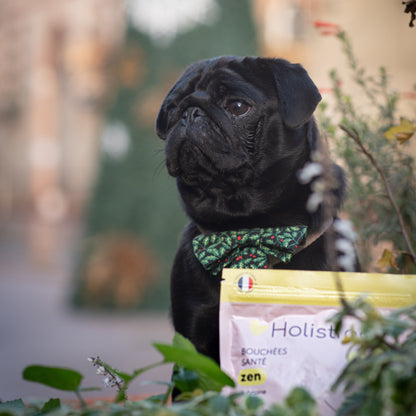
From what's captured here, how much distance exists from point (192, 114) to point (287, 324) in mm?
467

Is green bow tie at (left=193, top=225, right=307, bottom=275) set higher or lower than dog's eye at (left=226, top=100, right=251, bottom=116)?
lower

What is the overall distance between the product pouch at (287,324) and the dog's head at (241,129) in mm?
249

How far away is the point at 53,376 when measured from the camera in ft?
2.32

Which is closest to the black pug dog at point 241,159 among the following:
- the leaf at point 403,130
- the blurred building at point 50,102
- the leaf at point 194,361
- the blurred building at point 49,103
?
the leaf at point 403,130

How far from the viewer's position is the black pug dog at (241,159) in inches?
38.3

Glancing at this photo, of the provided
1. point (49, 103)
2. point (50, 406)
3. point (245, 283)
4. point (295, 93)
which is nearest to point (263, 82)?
point (295, 93)

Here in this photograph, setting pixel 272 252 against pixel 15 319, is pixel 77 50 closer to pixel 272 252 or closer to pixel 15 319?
pixel 15 319

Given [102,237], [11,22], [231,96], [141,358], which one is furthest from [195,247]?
[11,22]

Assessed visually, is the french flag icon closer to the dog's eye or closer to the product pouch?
the product pouch

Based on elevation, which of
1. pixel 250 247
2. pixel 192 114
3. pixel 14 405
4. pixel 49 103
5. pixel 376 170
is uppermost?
pixel 49 103

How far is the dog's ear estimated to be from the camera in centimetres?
96

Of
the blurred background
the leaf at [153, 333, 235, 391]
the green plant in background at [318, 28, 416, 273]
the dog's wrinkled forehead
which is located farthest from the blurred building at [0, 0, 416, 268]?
the leaf at [153, 333, 235, 391]

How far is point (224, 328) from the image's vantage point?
793 mm

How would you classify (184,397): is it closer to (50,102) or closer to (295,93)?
(295,93)
